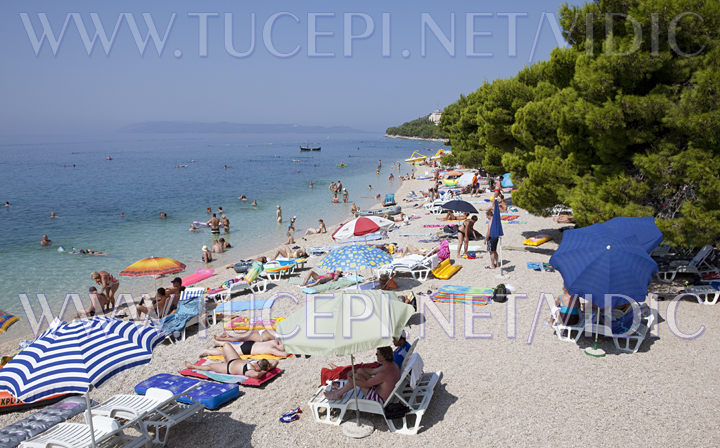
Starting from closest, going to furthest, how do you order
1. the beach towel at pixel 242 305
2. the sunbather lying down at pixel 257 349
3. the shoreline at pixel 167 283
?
the sunbather lying down at pixel 257 349
the beach towel at pixel 242 305
the shoreline at pixel 167 283

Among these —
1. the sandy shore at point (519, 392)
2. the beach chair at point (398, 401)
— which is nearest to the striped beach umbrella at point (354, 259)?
the sandy shore at point (519, 392)

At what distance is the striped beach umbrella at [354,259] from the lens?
9.34m

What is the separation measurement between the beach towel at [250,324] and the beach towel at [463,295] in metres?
3.48

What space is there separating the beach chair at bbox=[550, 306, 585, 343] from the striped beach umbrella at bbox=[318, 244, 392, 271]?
134 inches

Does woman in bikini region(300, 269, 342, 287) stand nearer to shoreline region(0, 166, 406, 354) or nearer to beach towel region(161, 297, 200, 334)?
beach towel region(161, 297, 200, 334)

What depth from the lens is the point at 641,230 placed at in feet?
26.0

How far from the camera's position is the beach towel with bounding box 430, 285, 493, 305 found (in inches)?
376

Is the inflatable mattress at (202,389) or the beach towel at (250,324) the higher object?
the inflatable mattress at (202,389)

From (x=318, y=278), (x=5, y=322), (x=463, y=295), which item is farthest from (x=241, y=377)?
(x=5, y=322)

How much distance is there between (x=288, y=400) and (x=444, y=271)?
652 centimetres

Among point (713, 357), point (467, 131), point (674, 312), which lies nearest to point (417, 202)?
point (467, 131)

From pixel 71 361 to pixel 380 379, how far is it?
3378 mm

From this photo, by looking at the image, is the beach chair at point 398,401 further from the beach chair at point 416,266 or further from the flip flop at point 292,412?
the beach chair at point 416,266

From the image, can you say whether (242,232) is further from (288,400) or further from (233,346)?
(288,400)
